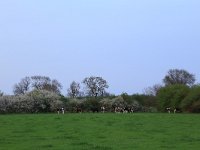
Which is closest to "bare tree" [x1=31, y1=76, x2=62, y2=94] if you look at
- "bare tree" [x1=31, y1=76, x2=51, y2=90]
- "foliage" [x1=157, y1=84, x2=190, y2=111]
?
"bare tree" [x1=31, y1=76, x2=51, y2=90]

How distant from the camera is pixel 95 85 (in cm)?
9312

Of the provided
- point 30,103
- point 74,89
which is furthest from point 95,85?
point 30,103

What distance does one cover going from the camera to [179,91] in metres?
60.5

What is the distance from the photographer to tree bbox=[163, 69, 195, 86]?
87938 mm

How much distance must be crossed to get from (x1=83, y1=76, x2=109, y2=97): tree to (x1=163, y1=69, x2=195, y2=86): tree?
13139 mm

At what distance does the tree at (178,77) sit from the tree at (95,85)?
13.1 m

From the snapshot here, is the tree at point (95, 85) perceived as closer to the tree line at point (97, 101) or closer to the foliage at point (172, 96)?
the tree line at point (97, 101)

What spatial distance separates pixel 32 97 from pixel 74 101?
6.95m

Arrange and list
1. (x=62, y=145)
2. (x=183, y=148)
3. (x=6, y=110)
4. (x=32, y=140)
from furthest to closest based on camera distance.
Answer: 1. (x=6, y=110)
2. (x=32, y=140)
3. (x=62, y=145)
4. (x=183, y=148)

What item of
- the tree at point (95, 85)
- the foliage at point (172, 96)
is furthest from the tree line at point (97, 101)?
the tree at point (95, 85)

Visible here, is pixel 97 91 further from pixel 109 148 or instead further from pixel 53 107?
pixel 109 148

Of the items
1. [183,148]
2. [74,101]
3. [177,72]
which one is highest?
[177,72]

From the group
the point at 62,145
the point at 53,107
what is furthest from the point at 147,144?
the point at 53,107

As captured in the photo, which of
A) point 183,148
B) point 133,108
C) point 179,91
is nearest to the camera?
point 183,148
